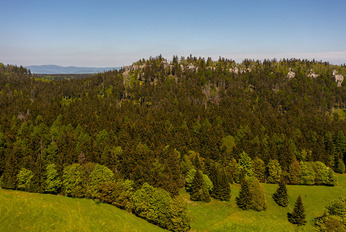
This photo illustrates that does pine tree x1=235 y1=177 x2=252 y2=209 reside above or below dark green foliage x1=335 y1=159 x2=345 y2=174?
above

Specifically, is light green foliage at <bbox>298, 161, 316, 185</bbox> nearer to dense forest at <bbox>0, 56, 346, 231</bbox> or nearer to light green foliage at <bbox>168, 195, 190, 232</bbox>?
dense forest at <bbox>0, 56, 346, 231</bbox>

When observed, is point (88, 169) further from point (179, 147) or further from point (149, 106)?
point (149, 106)

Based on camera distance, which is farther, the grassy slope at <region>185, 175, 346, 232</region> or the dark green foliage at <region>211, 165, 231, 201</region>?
the dark green foliage at <region>211, 165, 231, 201</region>

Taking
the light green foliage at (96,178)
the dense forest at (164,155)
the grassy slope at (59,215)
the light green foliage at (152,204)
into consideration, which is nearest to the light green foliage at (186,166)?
the dense forest at (164,155)

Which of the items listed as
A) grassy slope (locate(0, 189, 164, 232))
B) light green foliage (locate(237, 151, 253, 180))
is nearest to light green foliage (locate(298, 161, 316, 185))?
light green foliage (locate(237, 151, 253, 180))

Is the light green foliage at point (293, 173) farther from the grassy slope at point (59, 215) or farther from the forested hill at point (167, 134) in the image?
the grassy slope at point (59, 215)

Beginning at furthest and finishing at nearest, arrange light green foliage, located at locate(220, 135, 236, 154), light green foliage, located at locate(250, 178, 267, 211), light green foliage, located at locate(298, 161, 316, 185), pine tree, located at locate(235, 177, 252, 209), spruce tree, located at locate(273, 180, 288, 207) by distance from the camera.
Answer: light green foliage, located at locate(220, 135, 236, 154), light green foliage, located at locate(298, 161, 316, 185), spruce tree, located at locate(273, 180, 288, 207), pine tree, located at locate(235, 177, 252, 209), light green foliage, located at locate(250, 178, 267, 211)

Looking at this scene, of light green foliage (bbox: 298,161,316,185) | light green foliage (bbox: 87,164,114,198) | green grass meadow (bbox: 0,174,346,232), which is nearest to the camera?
green grass meadow (bbox: 0,174,346,232)
